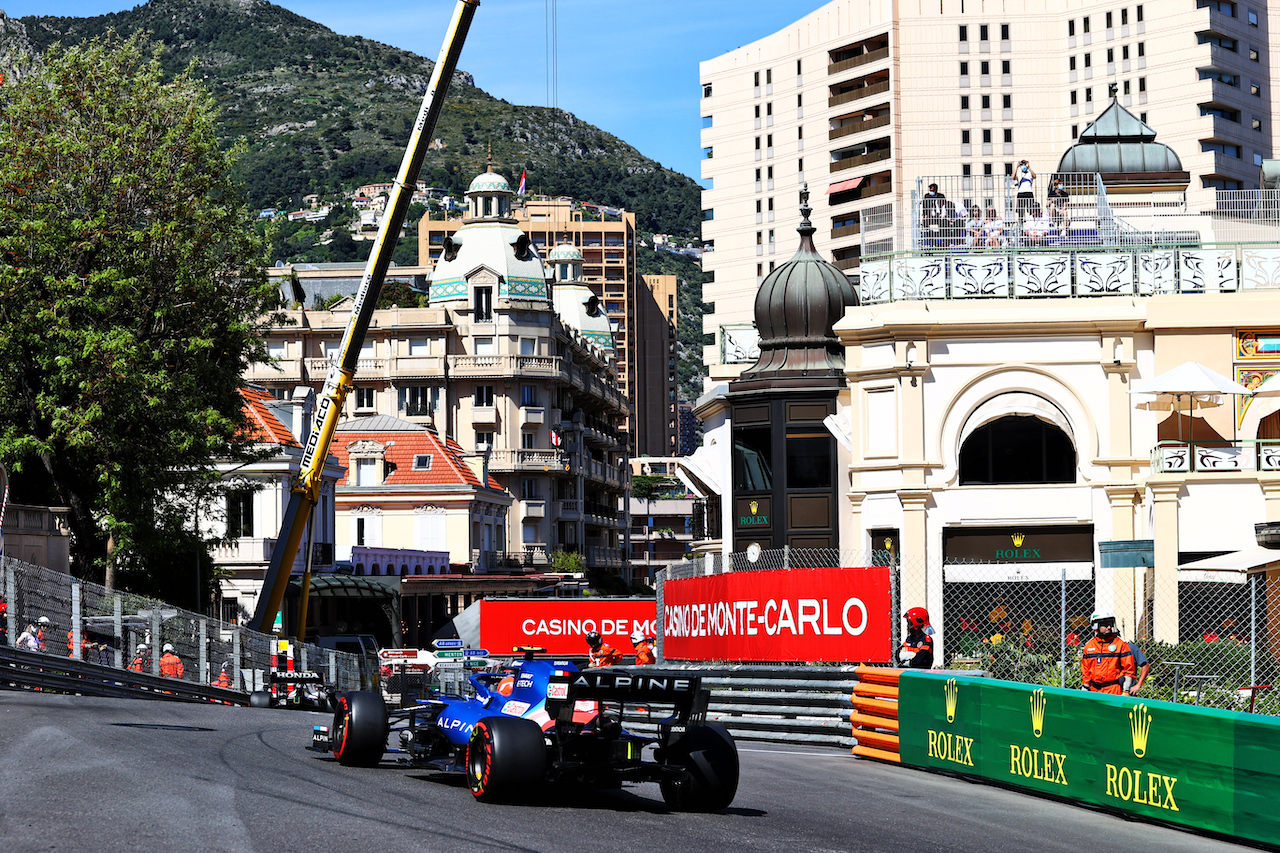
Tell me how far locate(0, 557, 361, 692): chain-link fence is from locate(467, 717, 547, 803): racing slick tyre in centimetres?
1518

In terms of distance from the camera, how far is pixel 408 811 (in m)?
Answer: 11.7

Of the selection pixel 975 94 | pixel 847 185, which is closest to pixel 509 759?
pixel 847 185

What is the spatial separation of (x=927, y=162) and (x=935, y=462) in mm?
65116

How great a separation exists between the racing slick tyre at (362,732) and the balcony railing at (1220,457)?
55.7 feet

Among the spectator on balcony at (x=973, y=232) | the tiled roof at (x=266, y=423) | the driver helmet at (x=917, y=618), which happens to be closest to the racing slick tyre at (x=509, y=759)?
the driver helmet at (x=917, y=618)

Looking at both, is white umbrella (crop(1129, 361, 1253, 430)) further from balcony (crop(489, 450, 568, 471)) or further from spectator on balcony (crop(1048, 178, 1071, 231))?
balcony (crop(489, 450, 568, 471))

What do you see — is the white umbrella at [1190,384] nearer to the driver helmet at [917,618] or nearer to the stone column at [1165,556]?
the stone column at [1165,556]

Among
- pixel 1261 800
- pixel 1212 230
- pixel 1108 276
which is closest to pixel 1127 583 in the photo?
pixel 1108 276

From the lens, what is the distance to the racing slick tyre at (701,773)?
1292 cm

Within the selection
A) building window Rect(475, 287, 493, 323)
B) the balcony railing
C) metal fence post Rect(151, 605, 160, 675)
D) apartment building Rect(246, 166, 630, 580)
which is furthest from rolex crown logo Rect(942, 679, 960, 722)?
building window Rect(475, 287, 493, 323)

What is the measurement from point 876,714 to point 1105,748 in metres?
4.93

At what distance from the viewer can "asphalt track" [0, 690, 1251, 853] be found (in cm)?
1029

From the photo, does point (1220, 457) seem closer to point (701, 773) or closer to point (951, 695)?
point (951, 695)

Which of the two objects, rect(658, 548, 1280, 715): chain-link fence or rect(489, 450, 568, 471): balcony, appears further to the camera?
rect(489, 450, 568, 471): balcony
